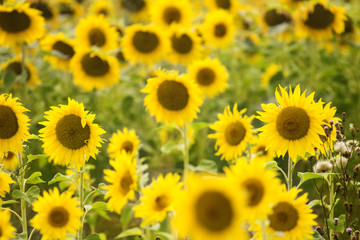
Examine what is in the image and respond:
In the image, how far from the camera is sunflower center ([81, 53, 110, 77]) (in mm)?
3396

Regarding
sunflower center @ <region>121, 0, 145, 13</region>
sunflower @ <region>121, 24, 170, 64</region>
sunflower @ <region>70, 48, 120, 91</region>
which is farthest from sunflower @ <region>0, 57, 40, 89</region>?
sunflower center @ <region>121, 0, 145, 13</region>

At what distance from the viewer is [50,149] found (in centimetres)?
178

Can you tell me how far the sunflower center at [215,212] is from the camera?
1016 mm

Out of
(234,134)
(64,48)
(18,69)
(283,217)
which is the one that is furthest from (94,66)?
(283,217)

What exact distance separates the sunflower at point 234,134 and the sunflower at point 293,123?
0.31 meters

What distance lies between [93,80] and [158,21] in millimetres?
994

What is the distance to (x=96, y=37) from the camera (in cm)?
376

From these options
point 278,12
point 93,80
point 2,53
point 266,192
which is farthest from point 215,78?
point 266,192

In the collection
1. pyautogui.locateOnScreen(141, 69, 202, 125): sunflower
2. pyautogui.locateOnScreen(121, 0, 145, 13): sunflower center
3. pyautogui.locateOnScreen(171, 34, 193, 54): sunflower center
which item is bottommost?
pyautogui.locateOnScreen(141, 69, 202, 125): sunflower

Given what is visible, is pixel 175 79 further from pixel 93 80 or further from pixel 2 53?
pixel 2 53

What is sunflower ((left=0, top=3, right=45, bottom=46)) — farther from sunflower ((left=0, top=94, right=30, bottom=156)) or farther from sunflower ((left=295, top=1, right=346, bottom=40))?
sunflower ((left=295, top=1, right=346, bottom=40))

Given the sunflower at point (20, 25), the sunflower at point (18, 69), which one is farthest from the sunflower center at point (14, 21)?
the sunflower at point (18, 69)

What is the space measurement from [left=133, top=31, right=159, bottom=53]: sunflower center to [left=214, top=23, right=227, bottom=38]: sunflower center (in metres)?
0.67

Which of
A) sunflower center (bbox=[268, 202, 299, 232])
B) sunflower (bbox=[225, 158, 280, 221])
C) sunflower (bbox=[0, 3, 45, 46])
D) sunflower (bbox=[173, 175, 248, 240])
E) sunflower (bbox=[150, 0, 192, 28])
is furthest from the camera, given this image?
sunflower (bbox=[150, 0, 192, 28])
